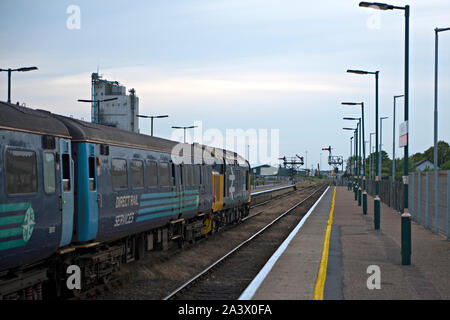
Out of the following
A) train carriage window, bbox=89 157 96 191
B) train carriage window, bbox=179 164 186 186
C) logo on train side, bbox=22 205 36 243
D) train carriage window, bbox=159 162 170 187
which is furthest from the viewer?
train carriage window, bbox=179 164 186 186

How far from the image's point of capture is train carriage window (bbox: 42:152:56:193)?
1057cm

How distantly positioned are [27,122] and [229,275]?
7670 mm

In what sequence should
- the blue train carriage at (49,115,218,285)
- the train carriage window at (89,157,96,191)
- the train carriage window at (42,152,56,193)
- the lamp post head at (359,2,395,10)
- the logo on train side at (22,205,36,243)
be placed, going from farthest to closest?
the lamp post head at (359,2,395,10)
the train carriage window at (89,157,96,191)
the blue train carriage at (49,115,218,285)
the train carriage window at (42,152,56,193)
the logo on train side at (22,205,36,243)

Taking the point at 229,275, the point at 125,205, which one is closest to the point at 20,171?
the point at 125,205

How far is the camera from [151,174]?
54.7 feet

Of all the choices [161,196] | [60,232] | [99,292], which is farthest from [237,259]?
[60,232]

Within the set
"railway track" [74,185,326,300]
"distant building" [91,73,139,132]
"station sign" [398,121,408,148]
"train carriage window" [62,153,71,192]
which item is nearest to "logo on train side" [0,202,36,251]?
"train carriage window" [62,153,71,192]

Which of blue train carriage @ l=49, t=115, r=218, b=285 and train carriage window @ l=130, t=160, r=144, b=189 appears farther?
train carriage window @ l=130, t=160, r=144, b=189

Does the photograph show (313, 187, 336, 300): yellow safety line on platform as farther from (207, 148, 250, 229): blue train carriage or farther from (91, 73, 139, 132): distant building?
(91, 73, 139, 132): distant building

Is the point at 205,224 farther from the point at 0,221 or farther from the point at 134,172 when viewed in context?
the point at 0,221

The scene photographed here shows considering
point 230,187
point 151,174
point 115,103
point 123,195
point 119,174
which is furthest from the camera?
point 115,103

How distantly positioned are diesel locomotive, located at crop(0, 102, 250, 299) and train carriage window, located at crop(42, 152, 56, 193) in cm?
2

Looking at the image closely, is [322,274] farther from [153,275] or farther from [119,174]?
[119,174]
